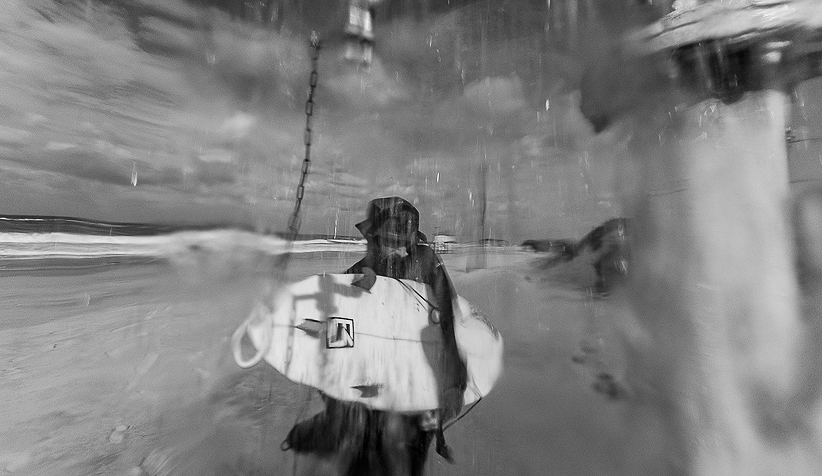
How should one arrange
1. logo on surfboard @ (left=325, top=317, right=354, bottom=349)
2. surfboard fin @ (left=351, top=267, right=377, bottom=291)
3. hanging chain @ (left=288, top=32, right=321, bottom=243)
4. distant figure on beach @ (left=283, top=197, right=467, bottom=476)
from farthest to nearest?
hanging chain @ (left=288, top=32, right=321, bottom=243)
surfboard fin @ (left=351, top=267, right=377, bottom=291)
logo on surfboard @ (left=325, top=317, right=354, bottom=349)
distant figure on beach @ (left=283, top=197, right=467, bottom=476)

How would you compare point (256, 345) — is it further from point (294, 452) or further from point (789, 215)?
point (789, 215)

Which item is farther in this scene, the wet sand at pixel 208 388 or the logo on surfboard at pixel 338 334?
the logo on surfboard at pixel 338 334

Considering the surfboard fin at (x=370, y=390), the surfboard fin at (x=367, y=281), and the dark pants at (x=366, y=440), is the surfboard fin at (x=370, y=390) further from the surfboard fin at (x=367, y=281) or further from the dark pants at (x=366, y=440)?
the surfboard fin at (x=367, y=281)

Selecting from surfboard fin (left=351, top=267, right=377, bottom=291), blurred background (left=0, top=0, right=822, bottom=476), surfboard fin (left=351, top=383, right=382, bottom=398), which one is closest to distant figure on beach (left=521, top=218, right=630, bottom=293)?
blurred background (left=0, top=0, right=822, bottom=476)

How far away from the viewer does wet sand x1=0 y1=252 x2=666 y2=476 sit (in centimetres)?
226

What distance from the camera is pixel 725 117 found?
1626 millimetres

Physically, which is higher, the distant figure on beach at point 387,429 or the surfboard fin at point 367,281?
the surfboard fin at point 367,281

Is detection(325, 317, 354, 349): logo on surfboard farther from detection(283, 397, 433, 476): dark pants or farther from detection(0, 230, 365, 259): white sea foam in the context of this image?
detection(0, 230, 365, 259): white sea foam

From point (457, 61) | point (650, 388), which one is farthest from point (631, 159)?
point (457, 61)

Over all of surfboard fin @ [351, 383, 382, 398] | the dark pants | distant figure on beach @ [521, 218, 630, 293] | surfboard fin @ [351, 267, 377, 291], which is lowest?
the dark pants

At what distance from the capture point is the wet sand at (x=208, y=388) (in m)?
2.26

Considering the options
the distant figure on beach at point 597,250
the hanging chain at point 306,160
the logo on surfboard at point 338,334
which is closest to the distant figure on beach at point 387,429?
the logo on surfboard at point 338,334

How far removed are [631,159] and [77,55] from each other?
605 cm

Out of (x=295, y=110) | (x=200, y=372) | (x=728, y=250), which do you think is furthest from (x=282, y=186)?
(x=728, y=250)
